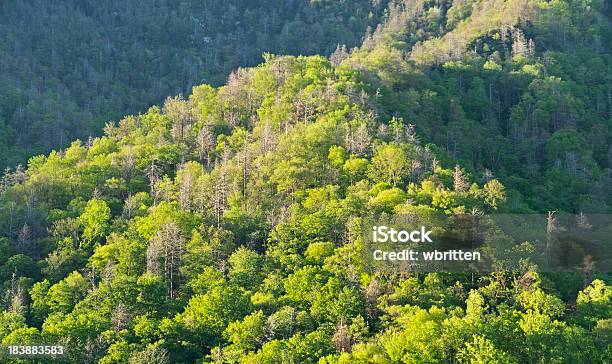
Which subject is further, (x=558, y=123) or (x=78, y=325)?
(x=558, y=123)

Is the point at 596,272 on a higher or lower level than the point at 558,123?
lower

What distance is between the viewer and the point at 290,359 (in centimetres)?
6825

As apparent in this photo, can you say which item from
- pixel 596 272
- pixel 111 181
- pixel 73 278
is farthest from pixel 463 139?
pixel 73 278

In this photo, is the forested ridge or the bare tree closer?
the forested ridge

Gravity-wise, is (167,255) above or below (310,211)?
below

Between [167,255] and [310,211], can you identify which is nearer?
[167,255]

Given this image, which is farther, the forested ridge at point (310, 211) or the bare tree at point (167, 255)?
the bare tree at point (167, 255)

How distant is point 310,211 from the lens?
9019cm

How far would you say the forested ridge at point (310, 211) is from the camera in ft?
237

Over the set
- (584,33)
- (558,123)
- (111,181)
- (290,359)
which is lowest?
(290,359)

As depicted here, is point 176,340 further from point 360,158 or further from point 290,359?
point 360,158

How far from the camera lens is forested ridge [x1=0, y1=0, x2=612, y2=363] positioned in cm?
7225

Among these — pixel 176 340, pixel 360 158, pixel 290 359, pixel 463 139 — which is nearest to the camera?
pixel 290 359

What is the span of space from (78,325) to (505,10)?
389ft
